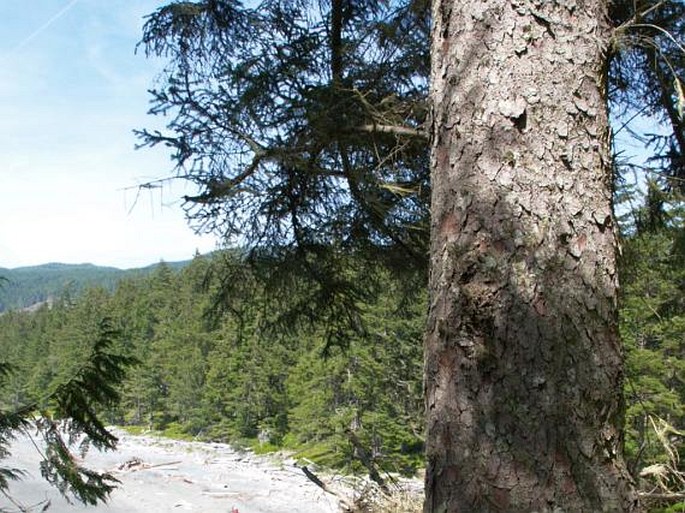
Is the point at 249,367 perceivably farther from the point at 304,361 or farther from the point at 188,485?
the point at 188,485

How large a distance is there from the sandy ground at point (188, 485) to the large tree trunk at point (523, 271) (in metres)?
11.3

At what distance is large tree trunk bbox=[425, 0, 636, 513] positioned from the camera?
1212 mm

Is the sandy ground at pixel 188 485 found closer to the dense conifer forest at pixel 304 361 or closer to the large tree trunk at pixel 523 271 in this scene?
the dense conifer forest at pixel 304 361

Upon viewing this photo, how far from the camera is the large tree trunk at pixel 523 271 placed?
3.98ft

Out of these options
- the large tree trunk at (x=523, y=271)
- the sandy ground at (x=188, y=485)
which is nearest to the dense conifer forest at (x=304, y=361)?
the large tree trunk at (x=523, y=271)

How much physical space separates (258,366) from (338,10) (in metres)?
32.6

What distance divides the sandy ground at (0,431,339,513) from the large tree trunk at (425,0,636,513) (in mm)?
11306

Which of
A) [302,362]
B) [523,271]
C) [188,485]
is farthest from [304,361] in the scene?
[523,271]

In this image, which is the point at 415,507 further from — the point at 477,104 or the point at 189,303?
the point at 189,303

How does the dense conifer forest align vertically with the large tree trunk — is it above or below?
below

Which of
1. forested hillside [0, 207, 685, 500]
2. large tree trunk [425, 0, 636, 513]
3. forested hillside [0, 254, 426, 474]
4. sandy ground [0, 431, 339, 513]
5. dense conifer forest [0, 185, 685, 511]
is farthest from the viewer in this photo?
sandy ground [0, 431, 339, 513]

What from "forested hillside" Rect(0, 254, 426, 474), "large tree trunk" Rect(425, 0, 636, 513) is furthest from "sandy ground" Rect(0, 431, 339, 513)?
"large tree trunk" Rect(425, 0, 636, 513)

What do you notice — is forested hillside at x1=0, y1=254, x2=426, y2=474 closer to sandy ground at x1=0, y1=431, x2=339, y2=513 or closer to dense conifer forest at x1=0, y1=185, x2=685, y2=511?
dense conifer forest at x1=0, y1=185, x2=685, y2=511

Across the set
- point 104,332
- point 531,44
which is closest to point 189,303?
point 104,332
